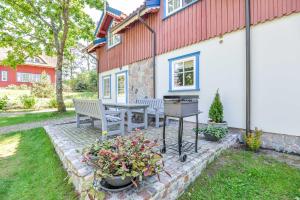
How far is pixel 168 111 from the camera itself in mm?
3164

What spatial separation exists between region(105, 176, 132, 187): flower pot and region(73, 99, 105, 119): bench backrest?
2.13 m

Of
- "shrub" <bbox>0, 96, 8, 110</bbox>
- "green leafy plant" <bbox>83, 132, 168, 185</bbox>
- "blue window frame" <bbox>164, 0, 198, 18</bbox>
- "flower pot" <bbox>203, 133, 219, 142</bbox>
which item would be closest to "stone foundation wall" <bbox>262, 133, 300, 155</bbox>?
"flower pot" <bbox>203, 133, 219, 142</bbox>

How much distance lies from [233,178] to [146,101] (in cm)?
404

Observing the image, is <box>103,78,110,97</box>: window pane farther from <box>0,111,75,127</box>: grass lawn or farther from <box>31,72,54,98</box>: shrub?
<box>31,72,54,98</box>: shrub

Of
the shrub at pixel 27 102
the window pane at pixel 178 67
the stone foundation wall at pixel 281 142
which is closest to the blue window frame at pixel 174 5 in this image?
the window pane at pixel 178 67

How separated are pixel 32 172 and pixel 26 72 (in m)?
24.4

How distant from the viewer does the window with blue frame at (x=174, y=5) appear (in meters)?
5.79

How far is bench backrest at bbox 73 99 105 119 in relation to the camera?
4059 millimetres

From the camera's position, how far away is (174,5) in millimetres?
6246

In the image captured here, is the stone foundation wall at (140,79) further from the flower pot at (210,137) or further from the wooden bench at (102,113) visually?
the flower pot at (210,137)

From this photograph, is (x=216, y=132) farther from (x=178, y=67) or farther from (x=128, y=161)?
(x=178, y=67)

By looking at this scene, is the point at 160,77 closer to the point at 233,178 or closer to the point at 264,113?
the point at 264,113

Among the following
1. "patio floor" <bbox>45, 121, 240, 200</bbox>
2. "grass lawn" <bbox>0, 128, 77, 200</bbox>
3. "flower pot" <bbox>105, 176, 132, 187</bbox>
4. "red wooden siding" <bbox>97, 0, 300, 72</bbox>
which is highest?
"red wooden siding" <bbox>97, 0, 300, 72</bbox>

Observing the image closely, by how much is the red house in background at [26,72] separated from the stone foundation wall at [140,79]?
17.6m
